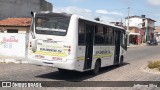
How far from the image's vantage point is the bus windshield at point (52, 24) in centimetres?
1416

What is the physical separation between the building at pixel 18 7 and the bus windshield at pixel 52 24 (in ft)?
82.8

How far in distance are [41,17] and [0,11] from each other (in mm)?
25567

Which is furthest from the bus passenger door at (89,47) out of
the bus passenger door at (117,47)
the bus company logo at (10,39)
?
the bus company logo at (10,39)

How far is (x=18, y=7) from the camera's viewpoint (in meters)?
42.6

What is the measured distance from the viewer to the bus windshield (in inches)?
557

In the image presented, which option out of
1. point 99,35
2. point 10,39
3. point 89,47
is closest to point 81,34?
point 89,47

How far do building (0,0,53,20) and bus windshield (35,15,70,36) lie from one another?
82.8 feet

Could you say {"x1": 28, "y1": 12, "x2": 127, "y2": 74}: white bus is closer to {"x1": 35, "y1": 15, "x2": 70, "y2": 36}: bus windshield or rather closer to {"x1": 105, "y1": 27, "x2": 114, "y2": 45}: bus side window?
{"x1": 35, "y1": 15, "x2": 70, "y2": 36}: bus windshield

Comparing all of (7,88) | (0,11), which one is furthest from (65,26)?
(0,11)

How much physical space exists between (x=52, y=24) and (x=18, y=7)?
95.8ft

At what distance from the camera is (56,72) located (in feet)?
56.2

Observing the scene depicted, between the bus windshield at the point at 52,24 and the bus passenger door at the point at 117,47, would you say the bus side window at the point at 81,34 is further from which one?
the bus passenger door at the point at 117,47

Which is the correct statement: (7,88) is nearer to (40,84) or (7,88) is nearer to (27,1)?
(40,84)

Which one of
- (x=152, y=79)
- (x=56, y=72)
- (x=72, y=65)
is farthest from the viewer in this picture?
(x=56, y=72)
